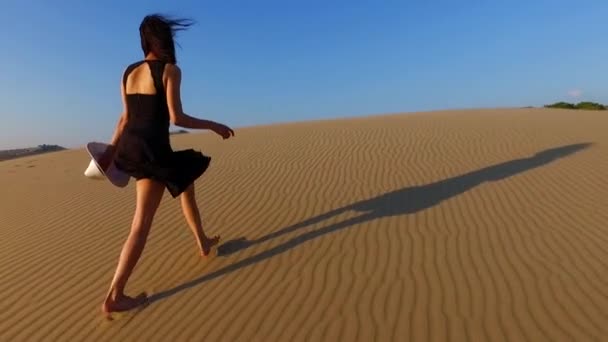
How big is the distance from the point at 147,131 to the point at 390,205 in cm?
355

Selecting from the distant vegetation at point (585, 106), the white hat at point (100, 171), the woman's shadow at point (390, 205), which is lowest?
the distant vegetation at point (585, 106)

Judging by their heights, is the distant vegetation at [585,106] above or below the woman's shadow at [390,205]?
below

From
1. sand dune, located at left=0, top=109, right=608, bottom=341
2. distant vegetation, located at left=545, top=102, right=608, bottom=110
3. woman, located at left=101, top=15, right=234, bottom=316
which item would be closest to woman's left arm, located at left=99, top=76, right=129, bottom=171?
woman, located at left=101, top=15, right=234, bottom=316

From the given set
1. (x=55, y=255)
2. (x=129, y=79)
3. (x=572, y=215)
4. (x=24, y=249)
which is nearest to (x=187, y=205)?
(x=129, y=79)

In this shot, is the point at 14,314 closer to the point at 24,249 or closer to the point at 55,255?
the point at 55,255

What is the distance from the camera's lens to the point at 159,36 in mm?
3488

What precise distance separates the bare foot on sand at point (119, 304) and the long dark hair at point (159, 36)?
180 cm

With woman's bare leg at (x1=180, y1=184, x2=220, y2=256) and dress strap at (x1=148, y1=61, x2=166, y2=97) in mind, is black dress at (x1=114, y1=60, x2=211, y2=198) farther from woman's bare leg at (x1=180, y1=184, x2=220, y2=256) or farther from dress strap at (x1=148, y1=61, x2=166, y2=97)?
woman's bare leg at (x1=180, y1=184, x2=220, y2=256)

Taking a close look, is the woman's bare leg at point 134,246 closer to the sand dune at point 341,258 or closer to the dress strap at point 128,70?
the sand dune at point 341,258

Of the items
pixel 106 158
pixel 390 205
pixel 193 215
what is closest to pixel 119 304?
pixel 193 215

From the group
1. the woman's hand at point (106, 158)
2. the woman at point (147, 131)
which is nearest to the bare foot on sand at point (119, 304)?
the woman at point (147, 131)

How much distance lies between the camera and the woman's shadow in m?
4.59

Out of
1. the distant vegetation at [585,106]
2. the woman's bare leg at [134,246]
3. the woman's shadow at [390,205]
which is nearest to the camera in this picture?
the woman's bare leg at [134,246]

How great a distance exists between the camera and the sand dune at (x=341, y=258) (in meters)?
3.38
